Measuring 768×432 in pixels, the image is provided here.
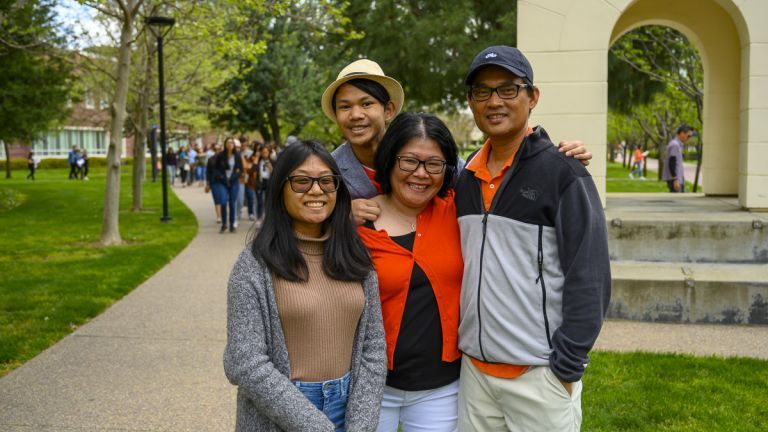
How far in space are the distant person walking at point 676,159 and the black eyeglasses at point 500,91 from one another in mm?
11871

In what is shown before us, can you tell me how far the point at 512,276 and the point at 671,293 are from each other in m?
5.03

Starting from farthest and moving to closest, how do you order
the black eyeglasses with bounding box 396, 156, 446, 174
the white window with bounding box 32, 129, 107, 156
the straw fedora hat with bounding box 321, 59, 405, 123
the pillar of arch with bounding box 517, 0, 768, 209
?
the white window with bounding box 32, 129, 107, 156 → the pillar of arch with bounding box 517, 0, 768, 209 → the straw fedora hat with bounding box 321, 59, 405, 123 → the black eyeglasses with bounding box 396, 156, 446, 174

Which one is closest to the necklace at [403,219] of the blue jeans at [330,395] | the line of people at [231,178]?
the blue jeans at [330,395]

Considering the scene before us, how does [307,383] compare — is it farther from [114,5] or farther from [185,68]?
[185,68]

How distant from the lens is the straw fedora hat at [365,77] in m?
2.99

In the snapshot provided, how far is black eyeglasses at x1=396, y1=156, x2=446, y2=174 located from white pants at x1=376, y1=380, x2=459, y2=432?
0.80m

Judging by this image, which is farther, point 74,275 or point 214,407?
point 74,275

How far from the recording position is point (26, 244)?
12.6m

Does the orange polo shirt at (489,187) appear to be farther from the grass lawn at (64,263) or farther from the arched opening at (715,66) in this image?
the arched opening at (715,66)

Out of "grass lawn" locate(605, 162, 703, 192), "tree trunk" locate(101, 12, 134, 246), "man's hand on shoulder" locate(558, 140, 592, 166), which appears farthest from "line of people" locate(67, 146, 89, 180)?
"man's hand on shoulder" locate(558, 140, 592, 166)

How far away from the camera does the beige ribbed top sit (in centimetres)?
245

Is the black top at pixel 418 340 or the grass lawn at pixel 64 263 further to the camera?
the grass lawn at pixel 64 263

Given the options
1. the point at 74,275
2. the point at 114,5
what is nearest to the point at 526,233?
the point at 74,275

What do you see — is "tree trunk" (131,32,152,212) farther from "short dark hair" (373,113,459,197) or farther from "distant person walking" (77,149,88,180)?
"distant person walking" (77,149,88,180)
